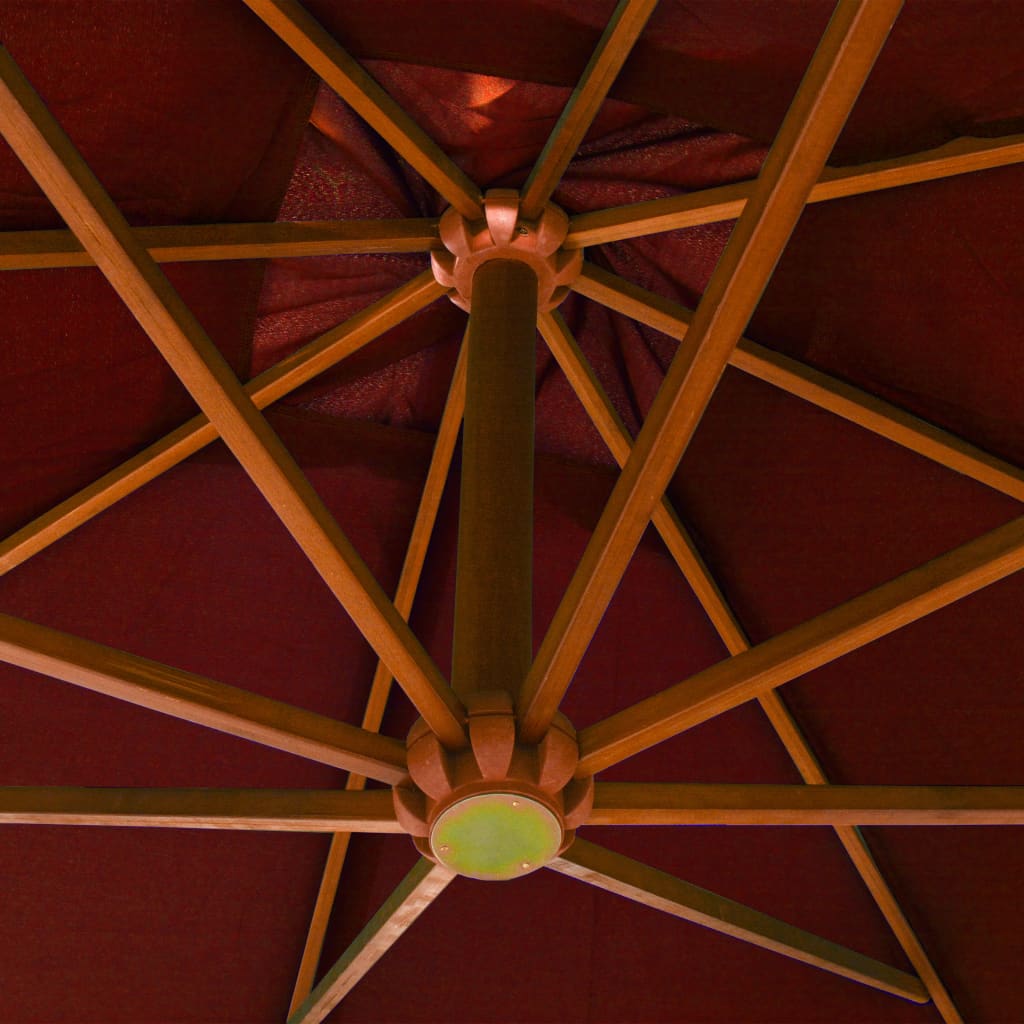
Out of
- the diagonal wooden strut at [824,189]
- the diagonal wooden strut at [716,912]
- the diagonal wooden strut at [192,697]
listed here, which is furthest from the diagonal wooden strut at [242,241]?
the diagonal wooden strut at [716,912]

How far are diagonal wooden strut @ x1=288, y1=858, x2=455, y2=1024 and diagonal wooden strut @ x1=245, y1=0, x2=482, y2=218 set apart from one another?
2595 mm

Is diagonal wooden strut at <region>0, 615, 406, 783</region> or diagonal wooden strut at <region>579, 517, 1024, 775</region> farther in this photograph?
diagonal wooden strut at <region>579, 517, 1024, 775</region>

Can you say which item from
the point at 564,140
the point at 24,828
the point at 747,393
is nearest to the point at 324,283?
the point at 564,140

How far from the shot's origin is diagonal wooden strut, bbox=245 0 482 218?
14.6 ft

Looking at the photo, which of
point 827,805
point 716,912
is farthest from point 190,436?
point 827,805

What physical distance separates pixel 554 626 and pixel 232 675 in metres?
2.84

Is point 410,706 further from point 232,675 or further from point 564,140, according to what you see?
point 564,140

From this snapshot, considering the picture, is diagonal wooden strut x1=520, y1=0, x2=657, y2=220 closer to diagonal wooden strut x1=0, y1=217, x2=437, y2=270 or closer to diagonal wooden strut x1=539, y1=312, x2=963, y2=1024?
diagonal wooden strut x1=0, y1=217, x2=437, y2=270

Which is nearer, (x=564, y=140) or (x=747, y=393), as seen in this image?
(x=564, y=140)

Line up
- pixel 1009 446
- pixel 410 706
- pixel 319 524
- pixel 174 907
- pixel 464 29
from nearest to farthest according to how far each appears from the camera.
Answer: pixel 319 524 → pixel 464 29 → pixel 1009 446 → pixel 174 907 → pixel 410 706

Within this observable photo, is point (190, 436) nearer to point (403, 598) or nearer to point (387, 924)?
point (403, 598)

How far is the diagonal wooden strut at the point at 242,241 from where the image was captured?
4539 mm

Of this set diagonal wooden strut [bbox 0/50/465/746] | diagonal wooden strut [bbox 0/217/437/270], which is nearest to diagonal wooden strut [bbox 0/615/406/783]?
diagonal wooden strut [bbox 0/50/465/746]

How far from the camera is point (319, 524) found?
3.18 metres
